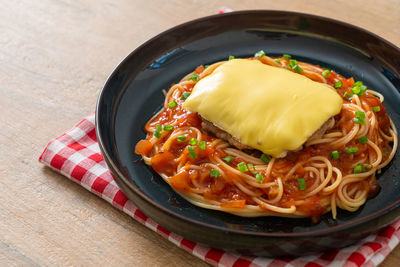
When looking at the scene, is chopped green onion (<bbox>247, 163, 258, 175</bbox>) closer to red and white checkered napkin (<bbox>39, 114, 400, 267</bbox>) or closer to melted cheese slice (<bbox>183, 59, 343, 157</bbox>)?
melted cheese slice (<bbox>183, 59, 343, 157</bbox>)

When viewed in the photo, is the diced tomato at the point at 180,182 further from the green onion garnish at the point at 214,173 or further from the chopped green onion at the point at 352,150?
the chopped green onion at the point at 352,150

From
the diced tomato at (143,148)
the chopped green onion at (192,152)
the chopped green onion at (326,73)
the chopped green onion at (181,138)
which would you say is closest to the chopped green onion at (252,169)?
the chopped green onion at (192,152)

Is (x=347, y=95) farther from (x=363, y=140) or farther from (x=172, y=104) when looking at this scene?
(x=172, y=104)

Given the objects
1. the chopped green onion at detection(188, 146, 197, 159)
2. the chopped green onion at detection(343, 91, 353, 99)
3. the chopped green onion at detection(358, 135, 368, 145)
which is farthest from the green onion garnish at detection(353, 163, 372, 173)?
the chopped green onion at detection(188, 146, 197, 159)

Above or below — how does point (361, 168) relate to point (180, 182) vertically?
above

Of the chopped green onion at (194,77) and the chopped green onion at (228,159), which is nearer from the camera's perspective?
the chopped green onion at (228,159)

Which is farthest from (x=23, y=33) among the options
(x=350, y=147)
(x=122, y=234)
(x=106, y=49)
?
(x=350, y=147)

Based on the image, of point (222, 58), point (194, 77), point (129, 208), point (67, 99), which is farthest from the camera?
point (67, 99)

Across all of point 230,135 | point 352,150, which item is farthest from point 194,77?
point 352,150

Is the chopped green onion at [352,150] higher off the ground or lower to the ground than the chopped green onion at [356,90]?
lower
